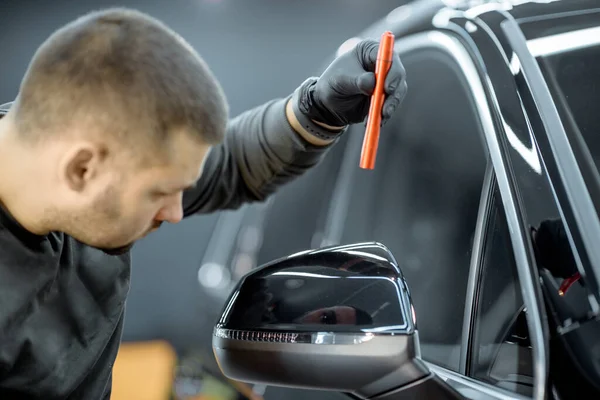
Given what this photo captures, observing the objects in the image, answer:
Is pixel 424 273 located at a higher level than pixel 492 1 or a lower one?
lower

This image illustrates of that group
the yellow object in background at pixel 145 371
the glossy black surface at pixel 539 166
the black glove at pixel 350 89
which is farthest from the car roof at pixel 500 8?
the yellow object in background at pixel 145 371

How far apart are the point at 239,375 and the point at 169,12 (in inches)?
120

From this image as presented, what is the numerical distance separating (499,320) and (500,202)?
0.16 meters

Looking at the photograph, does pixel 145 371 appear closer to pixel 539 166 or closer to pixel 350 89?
pixel 350 89

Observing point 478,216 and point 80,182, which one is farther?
point 478,216

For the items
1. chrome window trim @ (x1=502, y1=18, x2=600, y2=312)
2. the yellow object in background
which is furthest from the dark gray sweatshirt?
the yellow object in background

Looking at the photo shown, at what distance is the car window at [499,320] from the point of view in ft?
2.83

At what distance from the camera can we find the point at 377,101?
1.18 metres

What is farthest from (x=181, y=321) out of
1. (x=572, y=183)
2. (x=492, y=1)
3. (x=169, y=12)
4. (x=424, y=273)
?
(x=169, y=12)

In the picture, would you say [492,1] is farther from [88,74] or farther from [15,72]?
[15,72]

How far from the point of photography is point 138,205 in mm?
991

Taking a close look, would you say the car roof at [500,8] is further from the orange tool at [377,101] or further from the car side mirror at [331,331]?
the car side mirror at [331,331]

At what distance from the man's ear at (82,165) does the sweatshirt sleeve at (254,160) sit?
1.92 ft

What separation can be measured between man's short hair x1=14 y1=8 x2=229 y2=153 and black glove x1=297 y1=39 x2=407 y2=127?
1.20 feet
